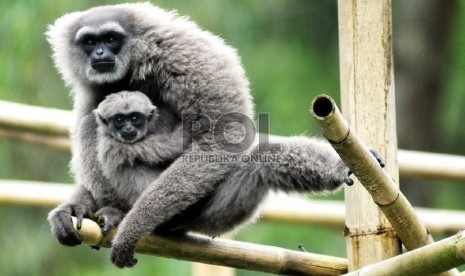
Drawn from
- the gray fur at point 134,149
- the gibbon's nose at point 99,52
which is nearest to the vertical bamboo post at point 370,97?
the gray fur at point 134,149

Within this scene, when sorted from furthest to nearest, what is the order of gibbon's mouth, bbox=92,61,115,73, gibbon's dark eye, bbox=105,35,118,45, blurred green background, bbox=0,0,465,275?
1. blurred green background, bbox=0,0,465,275
2. gibbon's dark eye, bbox=105,35,118,45
3. gibbon's mouth, bbox=92,61,115,73

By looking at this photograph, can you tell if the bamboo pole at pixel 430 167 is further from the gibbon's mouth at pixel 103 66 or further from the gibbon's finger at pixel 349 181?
the gibbon's mouth at pixel 103 66

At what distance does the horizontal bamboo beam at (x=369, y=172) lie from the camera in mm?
3566

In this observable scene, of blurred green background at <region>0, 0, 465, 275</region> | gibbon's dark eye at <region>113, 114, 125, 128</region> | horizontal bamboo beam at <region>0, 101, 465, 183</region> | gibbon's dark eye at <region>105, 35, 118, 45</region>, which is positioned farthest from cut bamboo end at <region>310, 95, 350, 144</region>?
blurred green background at <region>0, 0, 465, 275</region>

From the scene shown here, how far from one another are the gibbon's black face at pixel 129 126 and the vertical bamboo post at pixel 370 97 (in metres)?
1.21

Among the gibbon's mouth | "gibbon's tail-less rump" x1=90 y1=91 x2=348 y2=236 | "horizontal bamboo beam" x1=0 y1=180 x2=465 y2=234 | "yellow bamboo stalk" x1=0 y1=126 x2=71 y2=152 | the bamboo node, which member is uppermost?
"yellow bamboo stalk" x1=0 y1=126 x2=71 y2=152

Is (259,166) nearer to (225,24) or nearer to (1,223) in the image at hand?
(225,24)

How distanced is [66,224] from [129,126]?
679mm

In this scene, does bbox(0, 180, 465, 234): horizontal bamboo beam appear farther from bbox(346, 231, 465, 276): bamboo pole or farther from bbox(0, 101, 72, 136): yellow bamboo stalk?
bbox(346, 231, 465, 276): bamboo pole

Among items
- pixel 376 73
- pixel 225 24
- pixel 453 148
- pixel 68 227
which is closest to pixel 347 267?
pixel 376 73

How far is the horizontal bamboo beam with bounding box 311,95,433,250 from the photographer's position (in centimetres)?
357

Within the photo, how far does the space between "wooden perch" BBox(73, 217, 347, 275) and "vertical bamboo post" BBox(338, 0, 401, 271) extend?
0.32 m

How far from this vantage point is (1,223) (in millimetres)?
10109

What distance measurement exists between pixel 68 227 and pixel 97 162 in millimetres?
506
